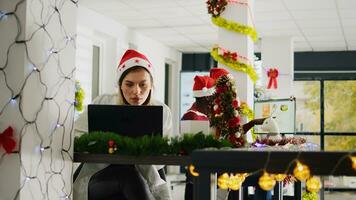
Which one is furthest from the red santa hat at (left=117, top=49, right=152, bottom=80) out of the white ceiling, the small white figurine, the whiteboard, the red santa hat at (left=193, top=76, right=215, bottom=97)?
the white ceiling

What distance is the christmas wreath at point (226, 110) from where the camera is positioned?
3.00 m

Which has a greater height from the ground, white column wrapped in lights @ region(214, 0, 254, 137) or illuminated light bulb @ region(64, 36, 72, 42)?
white column wrapped in lights @ region(214, 0, 254, 137)

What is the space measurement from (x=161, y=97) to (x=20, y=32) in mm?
9172

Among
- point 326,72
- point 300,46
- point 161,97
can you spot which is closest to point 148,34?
point 161,97

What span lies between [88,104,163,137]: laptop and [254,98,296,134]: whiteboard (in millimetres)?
4153

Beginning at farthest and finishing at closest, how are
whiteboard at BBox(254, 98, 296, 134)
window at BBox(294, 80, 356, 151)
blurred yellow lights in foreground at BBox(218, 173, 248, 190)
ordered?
1. window at BBox(294, 80, 356, 151)
2. whiteboard at BBox(254, 98, 296, 134)
3. blurred yellow lights in foreground at BBox(218, 173, 248, 190)

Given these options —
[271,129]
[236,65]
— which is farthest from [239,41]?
[271,129]

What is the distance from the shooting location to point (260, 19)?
8625mm

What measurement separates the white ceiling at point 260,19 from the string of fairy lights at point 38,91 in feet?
17.6

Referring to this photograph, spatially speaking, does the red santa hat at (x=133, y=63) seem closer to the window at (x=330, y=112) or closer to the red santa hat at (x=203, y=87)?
the red santa hat at (x=203, y=87)

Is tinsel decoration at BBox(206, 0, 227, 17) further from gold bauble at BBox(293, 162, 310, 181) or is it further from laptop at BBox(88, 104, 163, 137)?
gold bauble at BBox(293, 162, 310, 181)

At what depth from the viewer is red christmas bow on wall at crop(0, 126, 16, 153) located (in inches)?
78.8

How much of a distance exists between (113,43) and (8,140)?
7.10 metres

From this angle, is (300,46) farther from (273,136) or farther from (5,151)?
(5,151)
